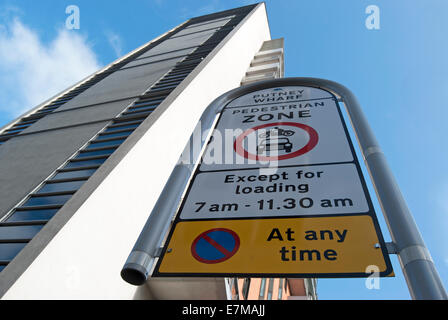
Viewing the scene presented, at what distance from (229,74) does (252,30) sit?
49.9 ft

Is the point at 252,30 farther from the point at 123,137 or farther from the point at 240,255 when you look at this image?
the point at 240,255

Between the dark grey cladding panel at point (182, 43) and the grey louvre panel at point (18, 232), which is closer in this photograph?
the grey louvre panel at point (18, 232)

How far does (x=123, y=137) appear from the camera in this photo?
10.4 m

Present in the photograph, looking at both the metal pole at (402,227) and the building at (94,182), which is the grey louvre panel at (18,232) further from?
the metal pole at (402,227)

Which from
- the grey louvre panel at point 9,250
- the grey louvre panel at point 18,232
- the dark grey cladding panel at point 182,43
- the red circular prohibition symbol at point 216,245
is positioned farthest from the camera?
the dark grey cladding panel at point 182,43

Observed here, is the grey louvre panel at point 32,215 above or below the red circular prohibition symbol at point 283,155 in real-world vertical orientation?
above

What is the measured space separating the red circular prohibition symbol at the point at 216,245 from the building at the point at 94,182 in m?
4.37

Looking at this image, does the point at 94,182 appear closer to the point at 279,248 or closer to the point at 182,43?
the point at 279,248

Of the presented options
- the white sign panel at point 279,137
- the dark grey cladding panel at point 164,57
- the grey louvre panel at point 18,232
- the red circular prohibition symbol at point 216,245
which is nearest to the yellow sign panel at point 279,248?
the red circular prohibition symbol at point 216,245

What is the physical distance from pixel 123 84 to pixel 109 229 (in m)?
12.6

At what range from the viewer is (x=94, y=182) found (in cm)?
689

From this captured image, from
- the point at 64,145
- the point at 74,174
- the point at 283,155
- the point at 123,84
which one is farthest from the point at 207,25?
the point at 283,155

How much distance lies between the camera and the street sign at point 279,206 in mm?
1339
